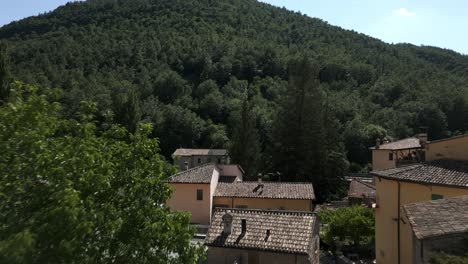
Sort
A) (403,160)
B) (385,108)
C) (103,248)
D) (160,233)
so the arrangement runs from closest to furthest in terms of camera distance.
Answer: (103,248), (160,233), (403,160), (385,108)

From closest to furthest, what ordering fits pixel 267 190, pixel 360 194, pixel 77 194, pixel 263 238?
pixel 77 194
pixel 263 238
pixel 267 190
pixel 360 194

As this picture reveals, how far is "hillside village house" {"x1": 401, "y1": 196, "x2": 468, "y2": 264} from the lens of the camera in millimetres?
8484

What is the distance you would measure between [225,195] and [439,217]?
25126mm

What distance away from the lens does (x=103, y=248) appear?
711 centimetres

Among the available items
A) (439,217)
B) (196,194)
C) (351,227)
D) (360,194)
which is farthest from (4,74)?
(360,194)

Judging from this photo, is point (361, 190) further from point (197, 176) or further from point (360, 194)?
point (197, 176)

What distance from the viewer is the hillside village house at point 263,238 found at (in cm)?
1614

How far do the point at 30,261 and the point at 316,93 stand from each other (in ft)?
151

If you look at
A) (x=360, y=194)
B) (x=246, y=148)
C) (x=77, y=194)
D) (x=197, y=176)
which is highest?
(x=246, y=148)

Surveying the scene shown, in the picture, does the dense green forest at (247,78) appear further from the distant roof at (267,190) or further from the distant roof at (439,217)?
the distant roof at (439,217)

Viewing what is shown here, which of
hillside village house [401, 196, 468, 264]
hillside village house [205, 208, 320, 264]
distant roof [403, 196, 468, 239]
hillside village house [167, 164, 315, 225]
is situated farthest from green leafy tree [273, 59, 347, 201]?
hillside village house [401, 196, 468, 264]

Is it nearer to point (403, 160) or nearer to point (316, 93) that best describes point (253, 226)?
point (403, 160)

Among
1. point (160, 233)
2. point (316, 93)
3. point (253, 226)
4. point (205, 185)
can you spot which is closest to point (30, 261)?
point (160, 233)

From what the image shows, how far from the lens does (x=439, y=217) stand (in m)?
9.80
